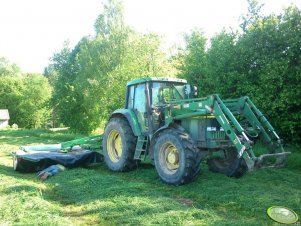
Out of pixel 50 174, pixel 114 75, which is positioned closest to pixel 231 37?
pixel 50 174

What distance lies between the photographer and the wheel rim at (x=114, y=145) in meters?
10.1

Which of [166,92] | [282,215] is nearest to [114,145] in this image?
[166,92]

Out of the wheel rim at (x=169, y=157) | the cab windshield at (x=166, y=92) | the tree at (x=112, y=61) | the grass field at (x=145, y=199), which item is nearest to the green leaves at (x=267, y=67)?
the grass field at (x=145, y=199)

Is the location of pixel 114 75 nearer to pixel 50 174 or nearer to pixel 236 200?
pixel 50 174

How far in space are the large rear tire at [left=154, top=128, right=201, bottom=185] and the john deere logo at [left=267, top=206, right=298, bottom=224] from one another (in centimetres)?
203

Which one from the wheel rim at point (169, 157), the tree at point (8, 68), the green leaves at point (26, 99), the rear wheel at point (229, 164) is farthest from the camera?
the tree at point (8, 68)

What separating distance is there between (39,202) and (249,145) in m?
4.00

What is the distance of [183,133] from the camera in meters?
7.50

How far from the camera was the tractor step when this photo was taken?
891 cm

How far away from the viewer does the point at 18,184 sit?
7.70 metres

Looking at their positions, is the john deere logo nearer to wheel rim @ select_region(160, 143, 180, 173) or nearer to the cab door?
wheel rim @ select_region(160, 143, 180, 173)

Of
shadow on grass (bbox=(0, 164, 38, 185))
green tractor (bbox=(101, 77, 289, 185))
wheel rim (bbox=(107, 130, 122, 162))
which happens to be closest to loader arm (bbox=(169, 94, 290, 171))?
green tractor (bbox=(101, 77, 289, 185))

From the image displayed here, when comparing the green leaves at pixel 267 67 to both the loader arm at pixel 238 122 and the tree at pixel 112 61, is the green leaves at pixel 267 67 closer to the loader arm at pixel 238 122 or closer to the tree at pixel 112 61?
the loader arm at pixel 238 122

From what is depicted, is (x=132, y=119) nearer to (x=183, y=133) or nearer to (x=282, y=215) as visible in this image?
(x=183, y=133)
